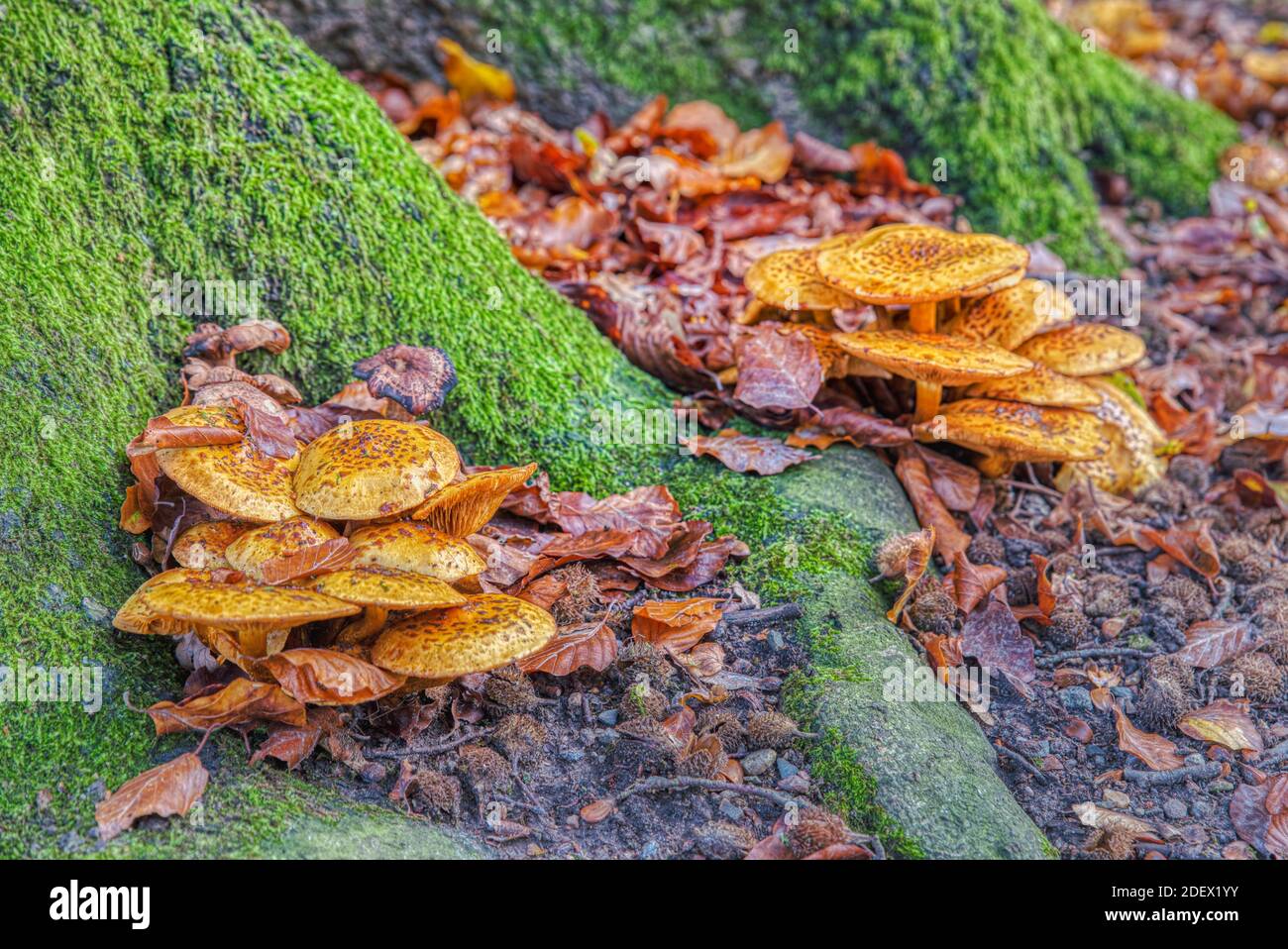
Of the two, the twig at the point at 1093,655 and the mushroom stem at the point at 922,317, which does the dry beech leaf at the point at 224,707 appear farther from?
the mushroom stem at the point at 922,317

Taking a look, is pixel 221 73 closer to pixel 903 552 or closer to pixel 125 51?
pixel 125 51

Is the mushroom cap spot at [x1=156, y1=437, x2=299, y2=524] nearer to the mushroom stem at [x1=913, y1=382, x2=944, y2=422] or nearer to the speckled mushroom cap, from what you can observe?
the speckled mushroom cap

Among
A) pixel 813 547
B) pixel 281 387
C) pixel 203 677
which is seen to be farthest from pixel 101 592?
pixel 813 547

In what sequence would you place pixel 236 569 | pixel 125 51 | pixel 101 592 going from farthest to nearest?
pixel 125 51 < pixel 101 592 < pixel 236 569

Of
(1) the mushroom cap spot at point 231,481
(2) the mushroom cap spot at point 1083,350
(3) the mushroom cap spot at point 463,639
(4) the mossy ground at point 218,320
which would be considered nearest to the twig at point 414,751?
(4) the mossy ground at point 218,320

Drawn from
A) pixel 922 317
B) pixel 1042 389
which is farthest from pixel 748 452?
pixel 1042 389

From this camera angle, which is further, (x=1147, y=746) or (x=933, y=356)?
(x=933, y=356)

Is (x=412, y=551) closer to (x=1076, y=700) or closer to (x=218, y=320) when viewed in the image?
(x=218, y=320)
